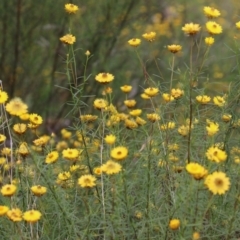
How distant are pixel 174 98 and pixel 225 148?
0.95 ft

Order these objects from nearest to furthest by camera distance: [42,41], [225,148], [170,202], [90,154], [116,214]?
[116,214] < [170,202] < [225,148] < [90,154] < [42,41]

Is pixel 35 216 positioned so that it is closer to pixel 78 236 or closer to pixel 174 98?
pixel 78 236

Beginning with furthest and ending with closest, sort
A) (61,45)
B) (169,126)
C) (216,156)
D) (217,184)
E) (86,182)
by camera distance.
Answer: (61,45) → (169,126) → (86,182) → (216,156) → (217,184)

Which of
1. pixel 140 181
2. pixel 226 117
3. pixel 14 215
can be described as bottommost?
pixel 140 181

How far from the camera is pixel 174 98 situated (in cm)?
283

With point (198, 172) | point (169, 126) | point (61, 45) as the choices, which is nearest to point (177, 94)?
point (169, 126)

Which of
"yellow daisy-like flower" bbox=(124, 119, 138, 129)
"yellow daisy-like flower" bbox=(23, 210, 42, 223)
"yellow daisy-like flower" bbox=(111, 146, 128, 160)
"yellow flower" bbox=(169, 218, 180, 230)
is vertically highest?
"yellow daisy-like flower" bbox=(111, 146, 128, 160)

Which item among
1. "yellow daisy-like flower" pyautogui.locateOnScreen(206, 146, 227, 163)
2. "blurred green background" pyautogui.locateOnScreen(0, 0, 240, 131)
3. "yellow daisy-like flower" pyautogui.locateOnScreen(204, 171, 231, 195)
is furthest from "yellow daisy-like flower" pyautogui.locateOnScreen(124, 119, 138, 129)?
"blurred green background" pyautogui.locateOnScreen(0, 0, 240, 131)

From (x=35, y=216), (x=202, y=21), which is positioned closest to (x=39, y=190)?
(x=35, y=216)

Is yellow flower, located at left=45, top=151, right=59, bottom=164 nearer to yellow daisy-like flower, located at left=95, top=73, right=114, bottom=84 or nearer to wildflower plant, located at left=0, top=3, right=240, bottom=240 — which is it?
wildflower plant, located at left=0, top=3, right=240, bottom=240

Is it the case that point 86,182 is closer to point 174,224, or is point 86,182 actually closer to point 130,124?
point 174,224

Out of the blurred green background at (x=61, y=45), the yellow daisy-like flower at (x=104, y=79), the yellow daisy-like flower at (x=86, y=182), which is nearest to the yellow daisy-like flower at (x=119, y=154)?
the yellow daisy-like flower at (x=86, y=182)

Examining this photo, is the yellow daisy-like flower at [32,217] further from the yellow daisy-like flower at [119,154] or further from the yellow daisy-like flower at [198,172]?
the yellow daisy-like flower at [198,172]

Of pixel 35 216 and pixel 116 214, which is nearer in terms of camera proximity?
pixel 35 216
